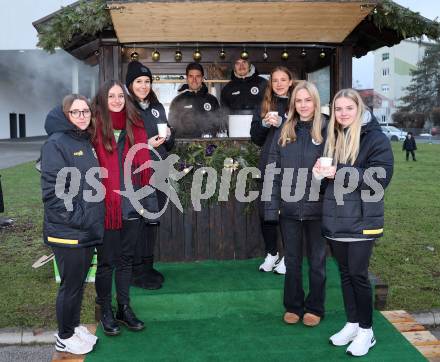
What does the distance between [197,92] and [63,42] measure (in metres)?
1.78

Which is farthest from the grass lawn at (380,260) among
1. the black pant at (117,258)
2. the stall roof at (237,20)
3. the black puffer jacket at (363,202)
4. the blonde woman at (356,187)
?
the stall roof at (237,20)

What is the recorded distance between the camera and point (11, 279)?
19.0 feet

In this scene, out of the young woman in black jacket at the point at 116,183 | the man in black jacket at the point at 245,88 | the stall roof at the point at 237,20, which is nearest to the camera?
the young woman in black jacket at the point at 116,183

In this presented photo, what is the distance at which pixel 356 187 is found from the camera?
3.31 metres

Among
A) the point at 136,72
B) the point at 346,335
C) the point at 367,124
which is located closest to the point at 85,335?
the point at 346,335

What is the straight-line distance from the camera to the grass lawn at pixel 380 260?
16.1 feet

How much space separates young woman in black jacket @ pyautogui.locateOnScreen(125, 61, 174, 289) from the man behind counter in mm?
1786

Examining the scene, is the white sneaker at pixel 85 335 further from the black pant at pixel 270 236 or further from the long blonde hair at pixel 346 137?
the long blonde hair at pixel 346 137

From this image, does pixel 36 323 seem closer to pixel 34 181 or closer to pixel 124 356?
pixel 124 356

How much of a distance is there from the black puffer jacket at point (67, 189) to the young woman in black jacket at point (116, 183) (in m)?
0.16

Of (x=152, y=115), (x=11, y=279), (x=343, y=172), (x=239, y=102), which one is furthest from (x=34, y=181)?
(x=343, y=172)

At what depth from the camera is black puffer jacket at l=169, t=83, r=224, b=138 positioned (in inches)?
242

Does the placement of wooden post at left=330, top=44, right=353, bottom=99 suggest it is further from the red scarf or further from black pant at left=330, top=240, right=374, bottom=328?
the red scarf

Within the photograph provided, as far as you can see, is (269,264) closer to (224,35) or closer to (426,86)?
(224,35)
